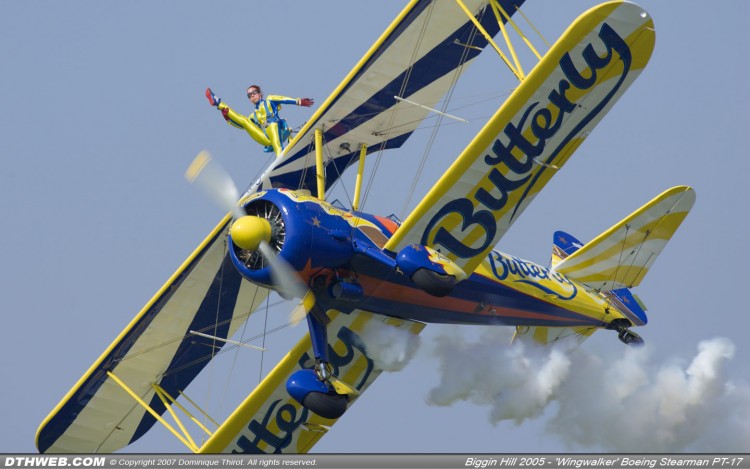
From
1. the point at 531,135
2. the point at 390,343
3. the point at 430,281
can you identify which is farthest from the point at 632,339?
the point at 430,281

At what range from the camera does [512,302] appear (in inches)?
726

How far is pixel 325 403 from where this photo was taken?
16609mm

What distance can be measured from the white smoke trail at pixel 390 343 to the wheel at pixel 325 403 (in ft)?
4.92

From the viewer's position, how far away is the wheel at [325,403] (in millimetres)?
16578

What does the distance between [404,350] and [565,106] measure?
3527 millimetres

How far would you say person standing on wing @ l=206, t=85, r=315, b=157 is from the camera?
19.6 meters

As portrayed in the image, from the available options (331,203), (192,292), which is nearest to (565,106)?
(331,203)

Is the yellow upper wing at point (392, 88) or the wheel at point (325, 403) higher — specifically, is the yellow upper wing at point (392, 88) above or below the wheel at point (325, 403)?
above

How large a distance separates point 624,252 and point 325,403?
Answer: 5073mm

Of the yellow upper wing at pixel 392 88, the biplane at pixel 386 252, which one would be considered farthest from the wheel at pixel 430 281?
the yellow upper wing at pixel 392 88

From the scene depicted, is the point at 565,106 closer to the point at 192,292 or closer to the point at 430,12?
the point at 430,12

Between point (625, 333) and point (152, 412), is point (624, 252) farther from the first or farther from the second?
point (152, 412)

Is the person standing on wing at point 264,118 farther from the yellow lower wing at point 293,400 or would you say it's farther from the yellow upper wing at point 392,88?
the yellow lower wing at point 293,400

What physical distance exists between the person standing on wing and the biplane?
3.36ft
